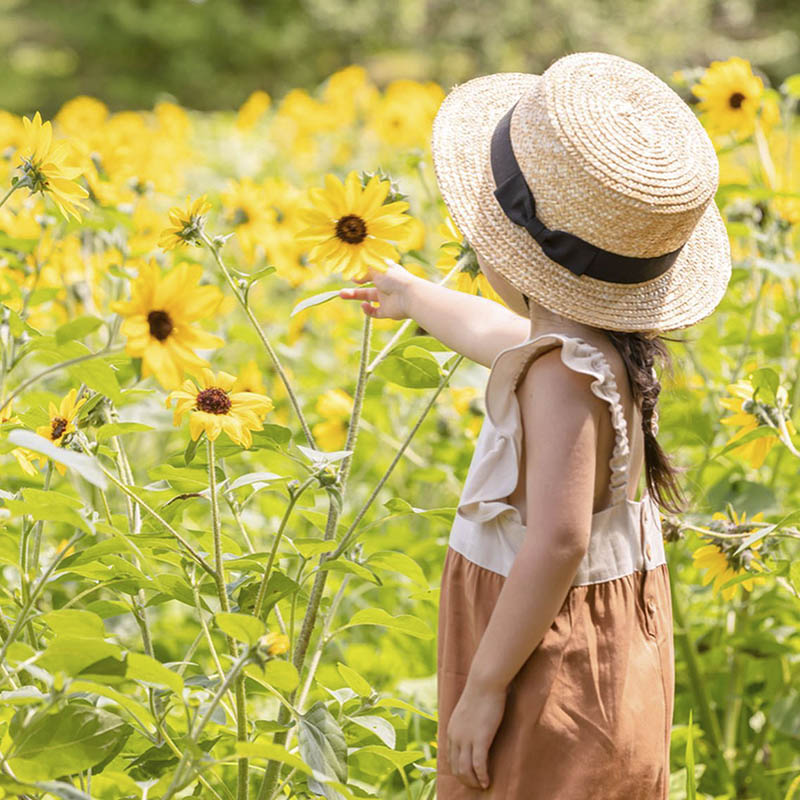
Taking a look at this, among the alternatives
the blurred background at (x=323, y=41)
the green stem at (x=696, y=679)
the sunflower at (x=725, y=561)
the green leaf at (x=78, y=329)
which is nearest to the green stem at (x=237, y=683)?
the green leaf at (x=78, y=329)

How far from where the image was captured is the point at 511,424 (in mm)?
1267

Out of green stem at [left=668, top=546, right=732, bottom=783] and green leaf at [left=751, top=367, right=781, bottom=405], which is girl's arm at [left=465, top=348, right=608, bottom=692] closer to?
green leaf at [left=751, top=367, right=781, bottom=405]

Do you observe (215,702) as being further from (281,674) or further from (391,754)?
(391,754)

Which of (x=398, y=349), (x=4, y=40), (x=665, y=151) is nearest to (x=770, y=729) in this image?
(x=398, y=349)

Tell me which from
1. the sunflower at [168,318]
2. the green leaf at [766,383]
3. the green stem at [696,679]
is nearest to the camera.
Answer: the sunflower at [168,318]

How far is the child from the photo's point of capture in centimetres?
122

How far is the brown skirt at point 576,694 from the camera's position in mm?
1267

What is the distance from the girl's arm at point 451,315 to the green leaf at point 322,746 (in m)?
0.44

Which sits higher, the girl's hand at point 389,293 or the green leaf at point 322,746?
the girl's hand at point 389,293

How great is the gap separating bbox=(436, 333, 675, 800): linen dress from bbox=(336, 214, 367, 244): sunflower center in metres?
0.22

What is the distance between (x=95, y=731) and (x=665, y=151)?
2.71 feet

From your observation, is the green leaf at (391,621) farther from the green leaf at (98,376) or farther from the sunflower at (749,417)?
the sunflower at (749,417)

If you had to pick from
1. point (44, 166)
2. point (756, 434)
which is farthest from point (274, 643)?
point (756, 434)

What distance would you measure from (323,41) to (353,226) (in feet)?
39.6
